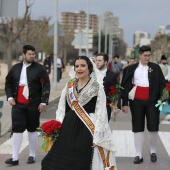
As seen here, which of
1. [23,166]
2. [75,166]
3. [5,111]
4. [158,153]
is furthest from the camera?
[5,111]

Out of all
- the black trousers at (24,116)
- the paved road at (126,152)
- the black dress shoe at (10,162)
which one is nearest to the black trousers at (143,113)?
the paved road at (126,152)

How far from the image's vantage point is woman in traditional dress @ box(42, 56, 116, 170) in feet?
16.4

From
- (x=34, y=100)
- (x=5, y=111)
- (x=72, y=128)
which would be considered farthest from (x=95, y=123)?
(x=5, y=111)

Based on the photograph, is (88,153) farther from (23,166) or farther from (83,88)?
(23,166)

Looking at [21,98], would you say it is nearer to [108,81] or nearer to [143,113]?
[108,81]

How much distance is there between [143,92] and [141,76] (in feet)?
0.84

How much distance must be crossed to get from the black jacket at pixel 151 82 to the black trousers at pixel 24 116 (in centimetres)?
139

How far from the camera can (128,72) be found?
7.50 m

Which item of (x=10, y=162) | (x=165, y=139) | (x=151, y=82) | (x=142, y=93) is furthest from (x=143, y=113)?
(x=165, y=139)

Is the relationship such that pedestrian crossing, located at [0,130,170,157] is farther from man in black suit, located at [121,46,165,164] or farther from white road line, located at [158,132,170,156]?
man in black suit, located at [121,46,165,164]

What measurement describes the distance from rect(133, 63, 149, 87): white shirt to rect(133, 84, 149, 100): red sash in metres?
0.06

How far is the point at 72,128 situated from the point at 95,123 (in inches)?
10.1

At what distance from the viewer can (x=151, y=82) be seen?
289 inches

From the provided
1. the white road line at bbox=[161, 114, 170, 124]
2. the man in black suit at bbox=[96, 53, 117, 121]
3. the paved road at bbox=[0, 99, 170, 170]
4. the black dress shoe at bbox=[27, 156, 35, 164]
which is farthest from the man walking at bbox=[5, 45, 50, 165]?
the white road line at bbox=[161, 114, 170, 124]
